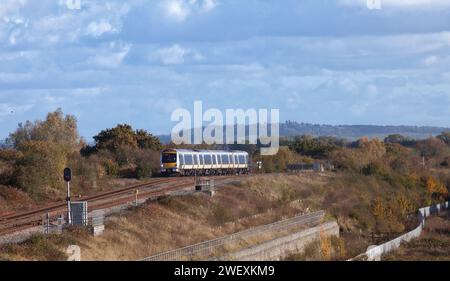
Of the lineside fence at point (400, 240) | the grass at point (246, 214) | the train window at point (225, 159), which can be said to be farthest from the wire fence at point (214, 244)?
the train window at point (225, 159)

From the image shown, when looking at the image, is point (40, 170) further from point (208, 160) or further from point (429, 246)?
point (208, 160)

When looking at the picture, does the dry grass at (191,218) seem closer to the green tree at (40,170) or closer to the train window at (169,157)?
the train window at (169,157)

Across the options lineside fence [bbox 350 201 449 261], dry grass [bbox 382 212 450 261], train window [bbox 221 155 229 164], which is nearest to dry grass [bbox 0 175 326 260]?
lineside fence [bbox 350 201 449 261]

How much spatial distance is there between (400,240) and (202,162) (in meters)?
21.3

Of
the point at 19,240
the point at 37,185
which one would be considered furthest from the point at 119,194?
the point at 19,240

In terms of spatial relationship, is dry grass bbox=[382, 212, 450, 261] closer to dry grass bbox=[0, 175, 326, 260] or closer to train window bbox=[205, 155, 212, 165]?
dry grass bbox=[0, 175, 326, 260]

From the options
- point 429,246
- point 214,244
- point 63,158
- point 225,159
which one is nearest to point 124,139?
point 225,159

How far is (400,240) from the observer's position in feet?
161

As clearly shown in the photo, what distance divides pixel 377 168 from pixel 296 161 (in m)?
13.1

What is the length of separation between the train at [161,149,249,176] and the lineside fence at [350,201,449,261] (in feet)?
50.9

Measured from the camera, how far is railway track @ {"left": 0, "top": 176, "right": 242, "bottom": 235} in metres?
33.2

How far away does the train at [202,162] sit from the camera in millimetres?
62625

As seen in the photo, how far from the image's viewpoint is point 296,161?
92.2 meters

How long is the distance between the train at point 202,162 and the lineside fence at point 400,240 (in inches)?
611
